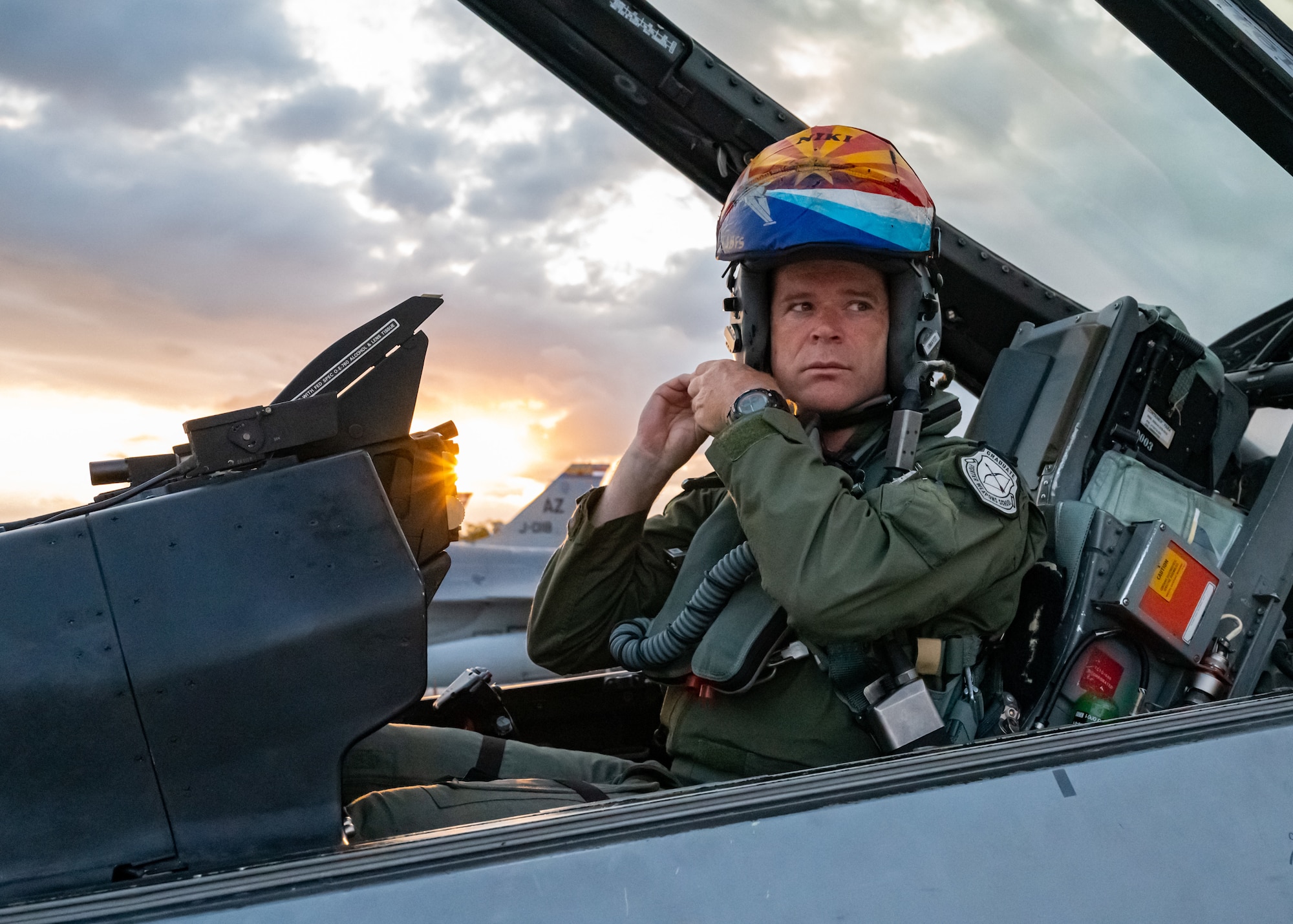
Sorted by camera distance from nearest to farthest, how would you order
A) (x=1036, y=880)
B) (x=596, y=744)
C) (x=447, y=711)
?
(x=1036, y=880) → (x=447, y=711) → (x=596, y=744)

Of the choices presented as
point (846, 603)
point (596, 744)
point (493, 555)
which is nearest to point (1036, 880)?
point (846, 603)

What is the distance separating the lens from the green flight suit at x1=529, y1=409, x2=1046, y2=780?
118 cm

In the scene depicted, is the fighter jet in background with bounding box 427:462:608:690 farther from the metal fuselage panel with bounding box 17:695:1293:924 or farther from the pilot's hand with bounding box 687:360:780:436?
the metal fuselage panel with bounding box 17:695:1293:924

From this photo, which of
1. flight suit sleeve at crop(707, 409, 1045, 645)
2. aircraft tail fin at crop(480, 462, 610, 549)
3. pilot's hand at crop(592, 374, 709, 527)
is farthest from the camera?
aircraft tail fin at crop(480, 462, 610, 549)

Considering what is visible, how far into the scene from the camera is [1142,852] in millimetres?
733

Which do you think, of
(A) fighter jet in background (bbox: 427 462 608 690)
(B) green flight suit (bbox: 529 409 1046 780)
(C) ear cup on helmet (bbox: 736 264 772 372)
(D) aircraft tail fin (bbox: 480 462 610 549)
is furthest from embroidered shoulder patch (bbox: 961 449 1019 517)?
(D) aircraft tail fin (bbox: 480 462 610 549)

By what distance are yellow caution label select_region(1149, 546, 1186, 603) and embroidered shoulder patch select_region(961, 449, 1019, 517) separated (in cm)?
28

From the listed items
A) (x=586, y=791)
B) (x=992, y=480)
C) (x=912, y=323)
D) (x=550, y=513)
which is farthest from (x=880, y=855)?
(x=550, y=513)

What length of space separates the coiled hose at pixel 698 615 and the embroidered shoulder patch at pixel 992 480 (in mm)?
317

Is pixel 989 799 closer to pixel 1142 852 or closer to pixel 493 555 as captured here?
pixel 1142 852

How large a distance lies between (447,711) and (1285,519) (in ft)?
5.00

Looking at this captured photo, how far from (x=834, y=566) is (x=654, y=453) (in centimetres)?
56

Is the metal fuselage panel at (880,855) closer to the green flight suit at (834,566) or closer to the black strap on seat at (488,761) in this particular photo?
the green flight suit at (834,566)

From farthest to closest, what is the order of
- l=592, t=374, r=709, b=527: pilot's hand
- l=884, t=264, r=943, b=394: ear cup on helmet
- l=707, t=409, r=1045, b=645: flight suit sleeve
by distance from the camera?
l=592, t=374, r=709, b=527: pilot's hand
l=884, t=264, r=943, b=394: ear cup on helmet
l=707, t=409, r=1045, b=645: flight suit sleeve
